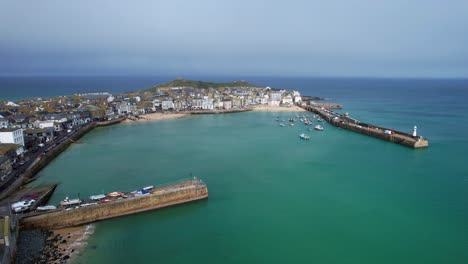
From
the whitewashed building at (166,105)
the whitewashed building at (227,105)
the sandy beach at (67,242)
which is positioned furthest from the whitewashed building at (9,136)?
the whitewashed building at (227,105)

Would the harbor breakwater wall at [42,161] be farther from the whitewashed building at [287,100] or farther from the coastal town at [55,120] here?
the whitewashed building at [287,100]

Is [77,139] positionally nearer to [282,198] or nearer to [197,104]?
[282,198]

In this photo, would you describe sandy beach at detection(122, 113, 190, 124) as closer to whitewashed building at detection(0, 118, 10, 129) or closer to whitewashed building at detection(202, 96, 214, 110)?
whitewashed building at detection(202, 96, 214, 110)

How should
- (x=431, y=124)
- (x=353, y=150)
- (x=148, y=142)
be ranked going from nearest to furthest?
(x=353, y=150)
(x=148, y=142)
(x=431, y=124)

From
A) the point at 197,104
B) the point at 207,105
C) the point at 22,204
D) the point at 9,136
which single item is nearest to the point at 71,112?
the point at 9,136

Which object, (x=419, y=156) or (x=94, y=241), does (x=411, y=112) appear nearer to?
(x=419, y=156)

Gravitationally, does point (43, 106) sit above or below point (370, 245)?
above

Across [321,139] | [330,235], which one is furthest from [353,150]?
[330,235]
